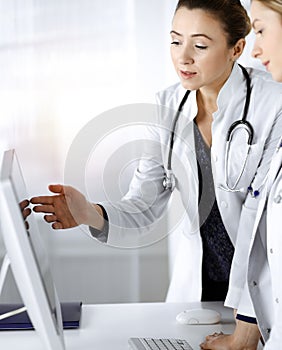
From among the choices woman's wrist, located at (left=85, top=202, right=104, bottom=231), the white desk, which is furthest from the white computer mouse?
woman's wrist, located at (left=85, top=202, right=104, bottom=231)

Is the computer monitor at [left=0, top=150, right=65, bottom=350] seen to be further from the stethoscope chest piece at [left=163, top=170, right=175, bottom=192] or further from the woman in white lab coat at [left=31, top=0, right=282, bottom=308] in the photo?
the stethoscope chest piece at [left=163, top=170, right=175, bottom=192]

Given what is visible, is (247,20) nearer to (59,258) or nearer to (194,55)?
(194,55)

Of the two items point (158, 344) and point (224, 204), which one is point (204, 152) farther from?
point (158, 344)

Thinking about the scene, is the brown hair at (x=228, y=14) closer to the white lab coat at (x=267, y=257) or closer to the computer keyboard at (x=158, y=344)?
the white lab coat at (x=267, y=257)

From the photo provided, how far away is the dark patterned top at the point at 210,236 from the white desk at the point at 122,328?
26 centimetres

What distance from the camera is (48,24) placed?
342cm

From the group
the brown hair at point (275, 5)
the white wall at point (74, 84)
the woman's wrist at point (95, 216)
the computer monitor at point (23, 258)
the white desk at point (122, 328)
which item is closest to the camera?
the computer monitor at point (23, 258)

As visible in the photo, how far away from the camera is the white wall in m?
3.40

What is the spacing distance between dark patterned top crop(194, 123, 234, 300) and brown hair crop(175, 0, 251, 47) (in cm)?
28

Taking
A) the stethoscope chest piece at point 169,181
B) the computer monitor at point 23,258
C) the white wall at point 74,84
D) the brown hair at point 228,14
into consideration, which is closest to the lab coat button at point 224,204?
the stethoscope chest piece at point 169,181

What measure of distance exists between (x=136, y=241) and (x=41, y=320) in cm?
114

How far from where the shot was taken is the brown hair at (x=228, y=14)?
1953 mm

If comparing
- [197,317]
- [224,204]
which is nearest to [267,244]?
[197,317]

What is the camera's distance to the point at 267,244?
1405 mm
